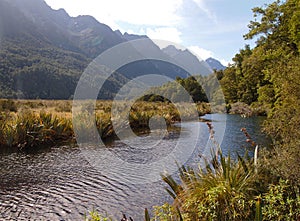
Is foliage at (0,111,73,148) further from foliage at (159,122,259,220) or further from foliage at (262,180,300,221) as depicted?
foliage at (262,180,300,221)

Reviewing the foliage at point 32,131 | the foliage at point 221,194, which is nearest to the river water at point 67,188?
the foliage at point 221,194

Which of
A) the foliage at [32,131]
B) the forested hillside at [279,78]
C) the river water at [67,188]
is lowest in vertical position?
the river water at [67,188]

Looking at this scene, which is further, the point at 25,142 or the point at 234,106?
the point at 234,106

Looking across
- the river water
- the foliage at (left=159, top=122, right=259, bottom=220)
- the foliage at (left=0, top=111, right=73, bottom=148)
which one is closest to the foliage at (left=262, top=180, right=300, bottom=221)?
the foliage at (left=159, top=122, right=259, bottom=220)

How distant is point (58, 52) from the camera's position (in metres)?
145

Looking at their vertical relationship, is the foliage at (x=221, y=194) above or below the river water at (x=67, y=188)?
above

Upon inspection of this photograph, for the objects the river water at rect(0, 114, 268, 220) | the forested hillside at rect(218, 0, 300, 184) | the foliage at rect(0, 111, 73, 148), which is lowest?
the river water at rect(0, 114, 268, 220)

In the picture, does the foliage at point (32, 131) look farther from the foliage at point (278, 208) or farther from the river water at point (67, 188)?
the foliage at point (278, 208)

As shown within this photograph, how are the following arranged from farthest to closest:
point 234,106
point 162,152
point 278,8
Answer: point 234,106, point 278,8, point 162,152

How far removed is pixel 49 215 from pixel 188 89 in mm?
60553

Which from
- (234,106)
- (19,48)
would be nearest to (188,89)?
(234,106)

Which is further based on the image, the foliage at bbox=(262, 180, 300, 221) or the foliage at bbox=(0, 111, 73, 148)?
the foliage at bbox=(0, 111, 73, 148)

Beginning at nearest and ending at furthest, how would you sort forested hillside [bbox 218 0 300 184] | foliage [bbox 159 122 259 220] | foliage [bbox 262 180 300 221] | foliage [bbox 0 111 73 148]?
1. foliage [bbox 262 180 300 221]
2. foliage [bbox 159 122 259 220]
3. forested hillside [bbox 218 0 300 184]
4. foliage [bbox 0 111 73 148]

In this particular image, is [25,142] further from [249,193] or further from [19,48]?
[19,48]
